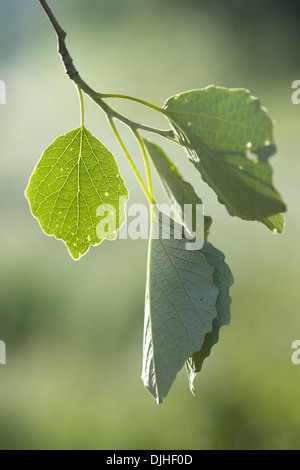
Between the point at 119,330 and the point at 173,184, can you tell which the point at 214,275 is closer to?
the point at 173,184

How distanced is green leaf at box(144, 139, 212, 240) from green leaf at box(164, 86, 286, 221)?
0.16 feet

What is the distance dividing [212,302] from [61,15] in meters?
8.00

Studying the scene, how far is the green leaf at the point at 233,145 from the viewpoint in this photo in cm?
43

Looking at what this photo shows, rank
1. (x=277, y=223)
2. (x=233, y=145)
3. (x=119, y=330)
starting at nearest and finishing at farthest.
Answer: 1. (x=233, y=145)
2. (x=277, y=223)
3. (x=119, y=330)

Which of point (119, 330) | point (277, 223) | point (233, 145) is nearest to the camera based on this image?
point (233, 145)

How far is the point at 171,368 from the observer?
1.80 feet

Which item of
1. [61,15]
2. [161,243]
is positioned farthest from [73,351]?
[61,15]

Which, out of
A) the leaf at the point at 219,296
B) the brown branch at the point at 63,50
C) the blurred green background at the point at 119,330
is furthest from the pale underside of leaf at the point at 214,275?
the blurred green background at the point at 119,330

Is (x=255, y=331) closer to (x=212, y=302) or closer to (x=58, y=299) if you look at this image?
(x=58, y=299)

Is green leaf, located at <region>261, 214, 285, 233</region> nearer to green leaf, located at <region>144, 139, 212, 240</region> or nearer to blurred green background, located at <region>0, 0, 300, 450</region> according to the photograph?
green leaf, located at <region>144, 139, 212, 240</region>

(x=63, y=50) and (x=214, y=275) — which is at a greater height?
(x=63, y=50)

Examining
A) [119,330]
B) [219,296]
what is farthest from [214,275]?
[119,330]

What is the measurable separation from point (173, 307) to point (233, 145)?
185 mm

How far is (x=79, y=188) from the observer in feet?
1.99
